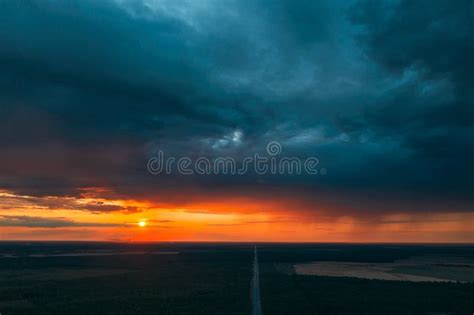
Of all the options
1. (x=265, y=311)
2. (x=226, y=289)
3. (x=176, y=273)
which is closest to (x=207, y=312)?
(x=265, y=311)

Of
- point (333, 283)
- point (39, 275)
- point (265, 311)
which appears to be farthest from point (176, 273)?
point (265, 311)

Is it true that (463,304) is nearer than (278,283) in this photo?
Yes

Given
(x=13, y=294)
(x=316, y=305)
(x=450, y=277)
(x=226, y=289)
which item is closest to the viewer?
(x=316, y=305)

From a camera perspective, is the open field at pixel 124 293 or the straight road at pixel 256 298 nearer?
the straight road at pixel 256 298

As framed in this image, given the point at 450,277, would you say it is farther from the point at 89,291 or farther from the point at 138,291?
the point at 89,291

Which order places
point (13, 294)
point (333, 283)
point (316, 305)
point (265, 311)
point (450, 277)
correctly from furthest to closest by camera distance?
point (450, 277), point (333, 283), point (13, 294), point (316, 305), point (265, 311)

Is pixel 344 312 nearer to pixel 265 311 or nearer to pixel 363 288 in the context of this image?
pixel 265 311

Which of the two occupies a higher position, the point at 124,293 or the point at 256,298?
the point at 124,293

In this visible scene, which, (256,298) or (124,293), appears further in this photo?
(124,293)

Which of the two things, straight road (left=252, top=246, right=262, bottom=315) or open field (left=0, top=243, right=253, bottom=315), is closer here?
straight road (left=252, top=246, right=262, bottom=315)
